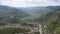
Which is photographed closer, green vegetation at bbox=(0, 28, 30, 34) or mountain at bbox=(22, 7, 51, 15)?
green vegetation at bbox=(0, 28, 30, 34)

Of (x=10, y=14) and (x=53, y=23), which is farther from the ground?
(x=10, y=14)

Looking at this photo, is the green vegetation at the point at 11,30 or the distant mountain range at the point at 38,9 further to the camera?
the distant mountain range at the point at 38,9

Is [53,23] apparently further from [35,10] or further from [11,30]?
[11,30]

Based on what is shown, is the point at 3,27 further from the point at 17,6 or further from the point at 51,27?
the point at 51,27

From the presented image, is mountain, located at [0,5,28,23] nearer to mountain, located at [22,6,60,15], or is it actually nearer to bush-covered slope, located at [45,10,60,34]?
mountain, located at [22,6,60,15]

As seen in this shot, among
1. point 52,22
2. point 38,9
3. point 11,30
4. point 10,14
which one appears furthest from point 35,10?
point 11,30

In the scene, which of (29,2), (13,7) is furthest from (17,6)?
(29,2)

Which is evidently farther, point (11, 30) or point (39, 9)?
point (39, 9)

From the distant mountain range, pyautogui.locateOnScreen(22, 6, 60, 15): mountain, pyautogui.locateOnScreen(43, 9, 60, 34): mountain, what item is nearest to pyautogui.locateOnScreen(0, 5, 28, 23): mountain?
the distant mountain range

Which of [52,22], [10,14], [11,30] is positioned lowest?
[11,30]

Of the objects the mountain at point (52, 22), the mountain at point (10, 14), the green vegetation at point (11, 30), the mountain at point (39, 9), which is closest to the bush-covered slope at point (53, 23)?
the mountain at point (52, 22)

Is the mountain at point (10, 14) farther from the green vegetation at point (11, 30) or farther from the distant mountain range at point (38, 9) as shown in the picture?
the green vegetation at point (11, 30)
